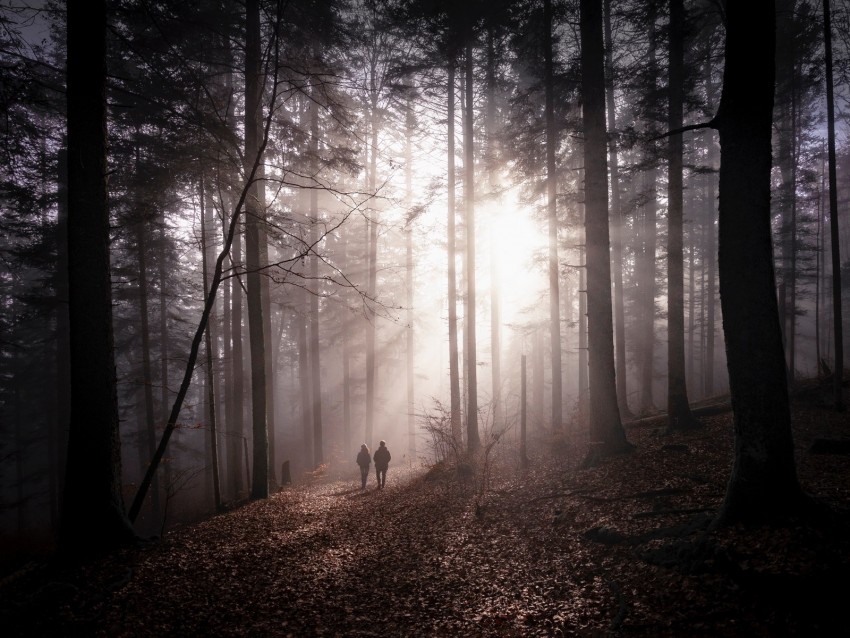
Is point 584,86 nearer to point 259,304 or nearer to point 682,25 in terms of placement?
point 682,25

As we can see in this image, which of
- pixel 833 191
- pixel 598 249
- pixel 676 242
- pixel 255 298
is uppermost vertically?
pixel 833 191

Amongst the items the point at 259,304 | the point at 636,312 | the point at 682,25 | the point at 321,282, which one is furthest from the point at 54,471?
the point at 636,312

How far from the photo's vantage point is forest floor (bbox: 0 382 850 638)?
12.1 ft

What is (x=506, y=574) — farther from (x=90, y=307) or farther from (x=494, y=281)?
(x=494, y=281)

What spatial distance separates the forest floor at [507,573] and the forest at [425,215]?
0.24 meters

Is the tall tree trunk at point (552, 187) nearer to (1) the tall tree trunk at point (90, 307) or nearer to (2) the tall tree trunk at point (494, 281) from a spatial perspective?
(2) the tall tree trunk at point (494, 281)

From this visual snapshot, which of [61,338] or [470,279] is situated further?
[61,338]

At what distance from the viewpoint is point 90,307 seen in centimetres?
604

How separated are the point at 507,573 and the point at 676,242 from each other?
9.74 meters

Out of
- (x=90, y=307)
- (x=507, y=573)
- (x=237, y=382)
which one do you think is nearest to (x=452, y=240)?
(x=90, y=307)

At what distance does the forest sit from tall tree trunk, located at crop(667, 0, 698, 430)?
58 millimetres

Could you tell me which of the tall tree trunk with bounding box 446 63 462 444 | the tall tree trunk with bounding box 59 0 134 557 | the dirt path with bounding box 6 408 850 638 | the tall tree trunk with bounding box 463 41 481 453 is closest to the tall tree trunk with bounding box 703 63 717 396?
the tall tree trunk with bounding box 463 41 481 453

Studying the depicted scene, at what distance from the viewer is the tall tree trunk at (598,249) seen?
8.91m

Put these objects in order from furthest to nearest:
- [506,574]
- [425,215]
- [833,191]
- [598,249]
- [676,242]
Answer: [425,215]
[676,242]
[833,191]
[598,249]
[506,574]
